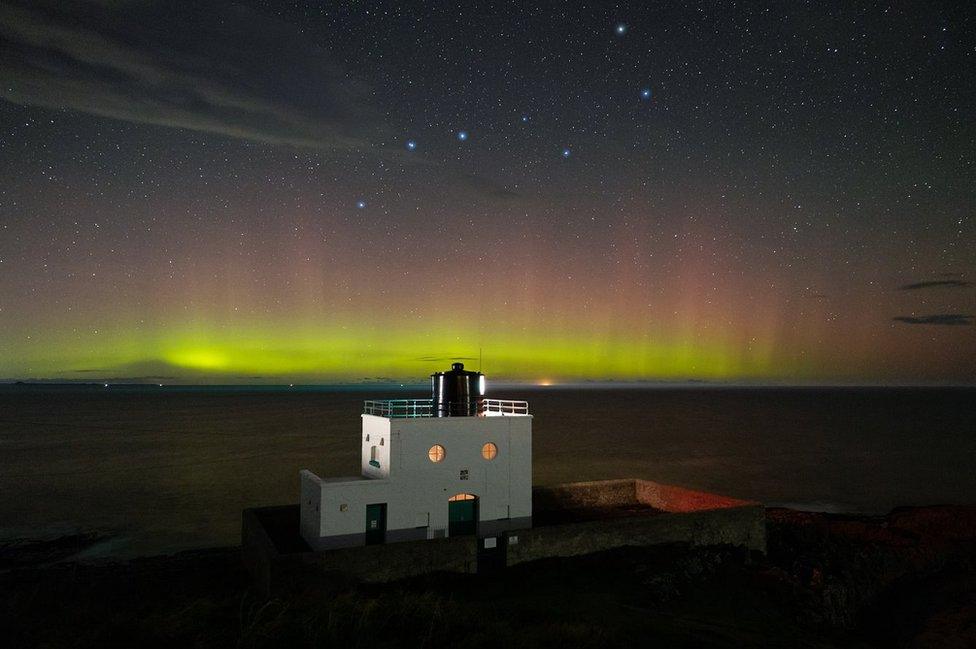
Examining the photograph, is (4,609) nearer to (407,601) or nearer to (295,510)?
(295,510)

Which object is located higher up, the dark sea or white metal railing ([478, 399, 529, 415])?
white metal railing ([478, 399, 529, 415])

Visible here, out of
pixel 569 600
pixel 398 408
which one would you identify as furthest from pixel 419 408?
pixel 569 600

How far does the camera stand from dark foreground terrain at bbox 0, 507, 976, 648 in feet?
31.5

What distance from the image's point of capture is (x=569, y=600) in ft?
45.9

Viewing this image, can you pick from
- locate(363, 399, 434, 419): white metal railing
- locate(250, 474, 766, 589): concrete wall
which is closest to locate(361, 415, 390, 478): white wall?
locate(363, 399, 434, 419): white metal railing

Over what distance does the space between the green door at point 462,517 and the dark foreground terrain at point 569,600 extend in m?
1.71

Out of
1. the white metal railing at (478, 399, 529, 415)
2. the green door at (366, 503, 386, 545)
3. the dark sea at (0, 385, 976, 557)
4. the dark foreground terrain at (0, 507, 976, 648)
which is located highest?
the white metal railing at (478, 399, 529, 415)

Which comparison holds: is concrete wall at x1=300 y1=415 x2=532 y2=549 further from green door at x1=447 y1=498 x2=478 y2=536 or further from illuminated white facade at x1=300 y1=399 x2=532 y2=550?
green door at x1=447 y1=498 x2=478 y2=536

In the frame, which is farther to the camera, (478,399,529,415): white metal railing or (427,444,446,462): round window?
(478,399,529,415): white metal railing

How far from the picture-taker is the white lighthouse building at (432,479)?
15.8 metres

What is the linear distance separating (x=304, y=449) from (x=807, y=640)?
50525mm

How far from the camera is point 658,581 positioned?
15.3m

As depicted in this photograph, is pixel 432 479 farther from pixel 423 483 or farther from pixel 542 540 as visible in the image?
pixel 542 540

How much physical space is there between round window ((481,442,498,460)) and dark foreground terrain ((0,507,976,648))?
288 cm
